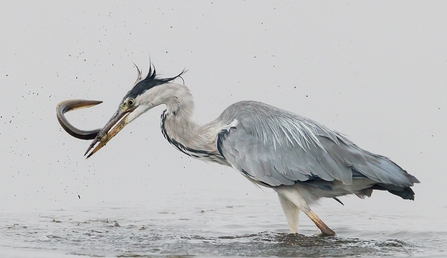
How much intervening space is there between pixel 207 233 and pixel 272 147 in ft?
3.91

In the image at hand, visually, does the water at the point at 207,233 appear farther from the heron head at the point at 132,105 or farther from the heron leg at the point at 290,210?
the heron head at the point at 132,105

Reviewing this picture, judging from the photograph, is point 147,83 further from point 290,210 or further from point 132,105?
point 290,210

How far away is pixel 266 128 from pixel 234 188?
3.18 metres

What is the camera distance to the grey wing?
382 inches

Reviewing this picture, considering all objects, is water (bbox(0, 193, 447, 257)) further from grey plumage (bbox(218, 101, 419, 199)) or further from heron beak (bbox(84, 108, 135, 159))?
heron beak (bbox(84, 108, 135, 159))

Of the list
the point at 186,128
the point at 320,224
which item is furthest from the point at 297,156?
the point at 186,128

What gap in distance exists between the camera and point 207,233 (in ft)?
34.0

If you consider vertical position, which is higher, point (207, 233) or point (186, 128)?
point (186, 128)

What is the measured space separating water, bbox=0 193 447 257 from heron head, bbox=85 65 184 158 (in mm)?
992

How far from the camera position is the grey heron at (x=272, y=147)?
973cm

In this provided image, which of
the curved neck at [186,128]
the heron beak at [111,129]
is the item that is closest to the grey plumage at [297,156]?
the curved neck at [186,128]

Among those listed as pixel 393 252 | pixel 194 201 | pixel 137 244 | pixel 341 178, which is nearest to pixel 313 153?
pixel 341 178

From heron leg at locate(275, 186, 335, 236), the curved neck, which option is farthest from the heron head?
heron leg at locate(275, 186, 335, 236)

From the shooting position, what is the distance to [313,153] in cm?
990
